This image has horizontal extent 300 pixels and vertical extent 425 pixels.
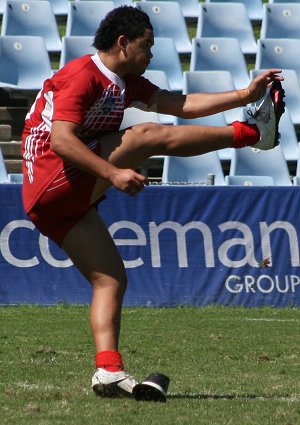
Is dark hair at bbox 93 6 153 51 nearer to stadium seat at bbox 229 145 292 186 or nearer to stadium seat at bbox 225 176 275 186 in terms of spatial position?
stadium seat at bbox 225 176 275 186

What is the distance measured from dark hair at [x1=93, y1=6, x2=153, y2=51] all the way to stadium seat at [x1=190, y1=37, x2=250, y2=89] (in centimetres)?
927

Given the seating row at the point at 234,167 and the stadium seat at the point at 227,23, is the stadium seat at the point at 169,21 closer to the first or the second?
the stadium seat at the point at 227,23

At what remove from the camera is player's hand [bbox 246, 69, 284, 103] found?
559 cm

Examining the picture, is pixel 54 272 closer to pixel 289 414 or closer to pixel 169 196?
pixel 169 196

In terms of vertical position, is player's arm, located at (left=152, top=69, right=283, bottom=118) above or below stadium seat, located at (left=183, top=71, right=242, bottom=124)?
above

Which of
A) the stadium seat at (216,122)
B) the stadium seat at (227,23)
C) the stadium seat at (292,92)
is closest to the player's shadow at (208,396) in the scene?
the stadium seat at (216,122)

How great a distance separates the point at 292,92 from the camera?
14.5 meters

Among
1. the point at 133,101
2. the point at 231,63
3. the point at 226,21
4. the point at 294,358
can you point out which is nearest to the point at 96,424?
the point at 133,101

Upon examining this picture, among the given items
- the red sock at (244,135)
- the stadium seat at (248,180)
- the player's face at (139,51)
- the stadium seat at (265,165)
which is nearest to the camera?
the red sock at (244,135)

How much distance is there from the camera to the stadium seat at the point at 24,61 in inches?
563

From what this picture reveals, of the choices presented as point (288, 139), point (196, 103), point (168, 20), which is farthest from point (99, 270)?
point (168, 20)

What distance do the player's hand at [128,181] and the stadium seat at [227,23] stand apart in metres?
10.8

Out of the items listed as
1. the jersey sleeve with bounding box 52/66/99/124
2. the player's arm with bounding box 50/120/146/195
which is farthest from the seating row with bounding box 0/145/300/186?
the player's arm with bounding box 50/120/146/195

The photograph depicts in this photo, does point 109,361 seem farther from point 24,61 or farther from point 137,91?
point 24,61
